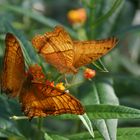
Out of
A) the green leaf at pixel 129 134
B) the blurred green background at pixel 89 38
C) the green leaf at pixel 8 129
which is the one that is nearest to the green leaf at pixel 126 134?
the green leaf at pixel 129 134

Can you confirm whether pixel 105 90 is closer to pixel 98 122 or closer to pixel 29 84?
pixel 98 122

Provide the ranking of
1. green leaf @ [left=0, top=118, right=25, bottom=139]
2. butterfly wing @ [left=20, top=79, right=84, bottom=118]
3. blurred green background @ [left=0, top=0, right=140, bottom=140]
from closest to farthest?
butterfly wing @ [left=20, top=79, right=84, bottom=118] < green leaf @ [left=0, top=118, right=25, bottom=139] < blurred green background @ [left=0, top=0, right=140, bottom=140]

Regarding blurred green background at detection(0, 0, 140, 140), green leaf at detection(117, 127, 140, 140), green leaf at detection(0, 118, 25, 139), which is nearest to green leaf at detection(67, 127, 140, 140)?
green leaf at detection(117, 127, 140, 140)

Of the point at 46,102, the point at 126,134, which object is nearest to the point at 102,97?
the point at 126,134

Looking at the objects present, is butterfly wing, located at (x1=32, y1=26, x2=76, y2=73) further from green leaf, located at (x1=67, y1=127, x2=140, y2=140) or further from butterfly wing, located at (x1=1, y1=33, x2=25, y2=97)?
green leaf, located at (x1=67, y1=127, x2=140, y2=140)

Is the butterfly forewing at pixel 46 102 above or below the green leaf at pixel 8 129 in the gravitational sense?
above

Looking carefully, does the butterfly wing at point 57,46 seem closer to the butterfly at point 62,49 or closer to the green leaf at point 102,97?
the butterfly at point 62,49

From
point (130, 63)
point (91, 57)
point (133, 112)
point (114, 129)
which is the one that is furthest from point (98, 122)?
point (130, 63)
